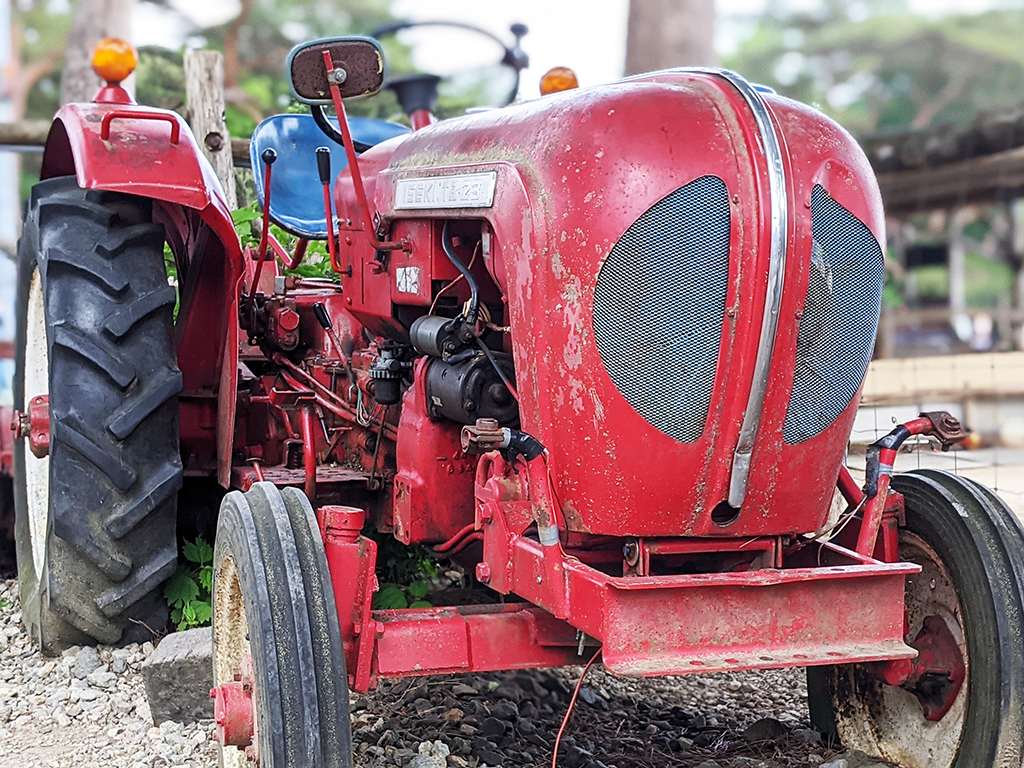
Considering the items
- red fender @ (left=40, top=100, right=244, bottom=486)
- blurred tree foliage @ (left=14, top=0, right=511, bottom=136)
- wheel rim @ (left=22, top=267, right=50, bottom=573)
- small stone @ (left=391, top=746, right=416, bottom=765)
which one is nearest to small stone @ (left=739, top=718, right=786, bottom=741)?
small stone @ (left=391, top=746, right=416, bottom=765)

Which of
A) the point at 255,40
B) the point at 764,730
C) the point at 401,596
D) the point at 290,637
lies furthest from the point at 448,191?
the point at 255,40

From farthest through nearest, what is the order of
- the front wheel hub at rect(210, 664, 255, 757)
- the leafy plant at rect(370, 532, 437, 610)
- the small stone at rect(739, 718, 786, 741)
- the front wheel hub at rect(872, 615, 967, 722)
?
the leafy plant at rect(370, 532, 437, 610) < the small stone at rect(739, 718, 786, 741) < the front wheel hub at rect(872, 615, 967, 722) < the front wheel hub at rect(210, 664, 255, 757)

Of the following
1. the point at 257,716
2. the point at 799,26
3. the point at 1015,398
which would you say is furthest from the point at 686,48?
the point at 799,26

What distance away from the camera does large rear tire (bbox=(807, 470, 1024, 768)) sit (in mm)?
2756

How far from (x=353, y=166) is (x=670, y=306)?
1035mm

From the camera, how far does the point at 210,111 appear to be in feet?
19.9

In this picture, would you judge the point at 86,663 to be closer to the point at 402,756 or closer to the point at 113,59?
the point at 402,756

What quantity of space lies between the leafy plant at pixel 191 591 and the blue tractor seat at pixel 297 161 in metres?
1.29

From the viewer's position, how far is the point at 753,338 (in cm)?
247

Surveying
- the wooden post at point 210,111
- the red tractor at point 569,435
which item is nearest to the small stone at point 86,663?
the red tractor at point 569,435

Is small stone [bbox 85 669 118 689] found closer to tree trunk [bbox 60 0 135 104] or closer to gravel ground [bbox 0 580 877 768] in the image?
gravel ground [bbox 0 580 877 768]

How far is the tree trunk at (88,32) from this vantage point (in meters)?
11.1

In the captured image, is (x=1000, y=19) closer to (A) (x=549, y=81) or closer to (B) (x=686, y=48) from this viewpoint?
(B) (x=686, y=48)

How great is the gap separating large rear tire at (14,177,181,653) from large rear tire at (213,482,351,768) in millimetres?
893
